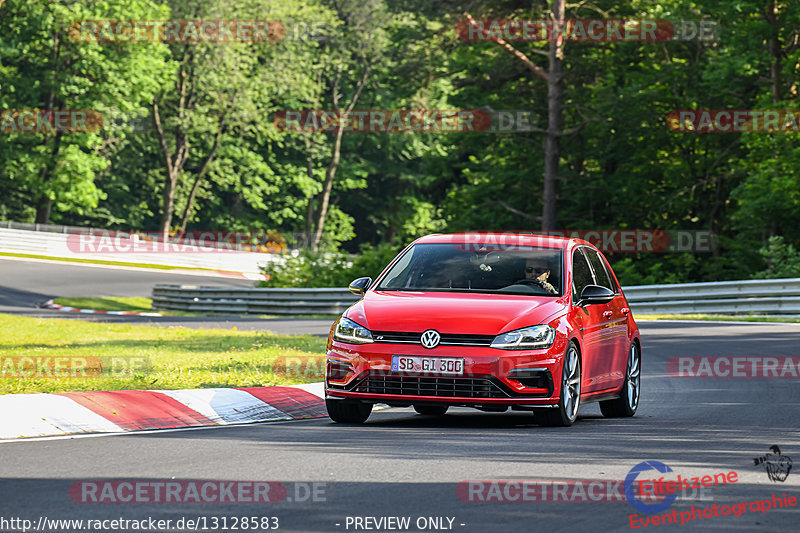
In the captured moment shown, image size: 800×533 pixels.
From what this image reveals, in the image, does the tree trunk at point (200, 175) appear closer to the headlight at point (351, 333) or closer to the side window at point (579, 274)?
the side window at point (579, 274)

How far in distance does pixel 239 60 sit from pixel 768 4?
42262 millimetres

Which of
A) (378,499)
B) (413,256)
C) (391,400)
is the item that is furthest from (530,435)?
(378,499)

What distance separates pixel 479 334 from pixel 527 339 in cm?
41

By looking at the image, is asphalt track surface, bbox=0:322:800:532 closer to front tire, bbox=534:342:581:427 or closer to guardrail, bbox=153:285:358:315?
front tire, bbox=534:342:581:427

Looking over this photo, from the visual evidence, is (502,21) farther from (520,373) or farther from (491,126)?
(520,373)

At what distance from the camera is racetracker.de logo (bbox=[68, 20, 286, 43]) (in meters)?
61.1

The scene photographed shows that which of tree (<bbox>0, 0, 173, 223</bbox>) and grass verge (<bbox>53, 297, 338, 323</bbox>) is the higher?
tree (<bbox>0, 0, 173, 223</bbox>)

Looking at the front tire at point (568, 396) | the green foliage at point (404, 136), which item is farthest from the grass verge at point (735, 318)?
the front tire at point (568, 396)

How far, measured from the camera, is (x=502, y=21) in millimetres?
41438

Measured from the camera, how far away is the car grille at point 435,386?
32.2ft

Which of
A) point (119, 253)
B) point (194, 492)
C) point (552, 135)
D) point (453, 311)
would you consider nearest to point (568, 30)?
point (552, 135)

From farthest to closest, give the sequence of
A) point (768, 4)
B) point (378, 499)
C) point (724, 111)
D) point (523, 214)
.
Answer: point (523, 214) < point (724, 111) < point (768, 4) < point (378, 499)

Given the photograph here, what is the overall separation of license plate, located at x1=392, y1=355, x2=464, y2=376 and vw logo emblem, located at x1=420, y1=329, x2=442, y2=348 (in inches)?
4.4

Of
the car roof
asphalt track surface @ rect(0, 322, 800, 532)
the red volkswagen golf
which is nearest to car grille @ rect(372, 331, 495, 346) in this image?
the red volkswagen golf
